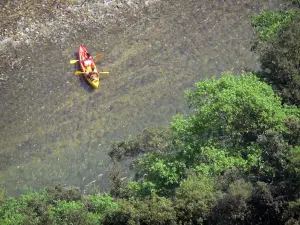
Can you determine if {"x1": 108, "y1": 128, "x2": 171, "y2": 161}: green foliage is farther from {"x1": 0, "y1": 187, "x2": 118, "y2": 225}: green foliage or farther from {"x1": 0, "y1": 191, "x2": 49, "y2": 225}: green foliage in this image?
{"x1": 0, "y1": 191, "x2": 49, "y2": 225}: green foliage

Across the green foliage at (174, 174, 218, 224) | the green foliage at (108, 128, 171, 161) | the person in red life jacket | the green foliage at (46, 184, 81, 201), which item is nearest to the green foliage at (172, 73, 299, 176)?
the green foliage at (174, 174, 218, 224)

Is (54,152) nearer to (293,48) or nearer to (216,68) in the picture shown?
(216,68)

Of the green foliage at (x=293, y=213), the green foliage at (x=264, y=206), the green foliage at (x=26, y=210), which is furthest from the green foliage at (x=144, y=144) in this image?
the green foliage at (x=293, y=213)

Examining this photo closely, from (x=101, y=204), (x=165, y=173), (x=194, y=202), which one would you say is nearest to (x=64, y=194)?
(x=101, y=204)

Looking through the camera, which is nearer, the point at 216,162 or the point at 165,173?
the point at 216,162

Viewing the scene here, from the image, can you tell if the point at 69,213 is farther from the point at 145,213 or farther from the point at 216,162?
the point at 216,162
